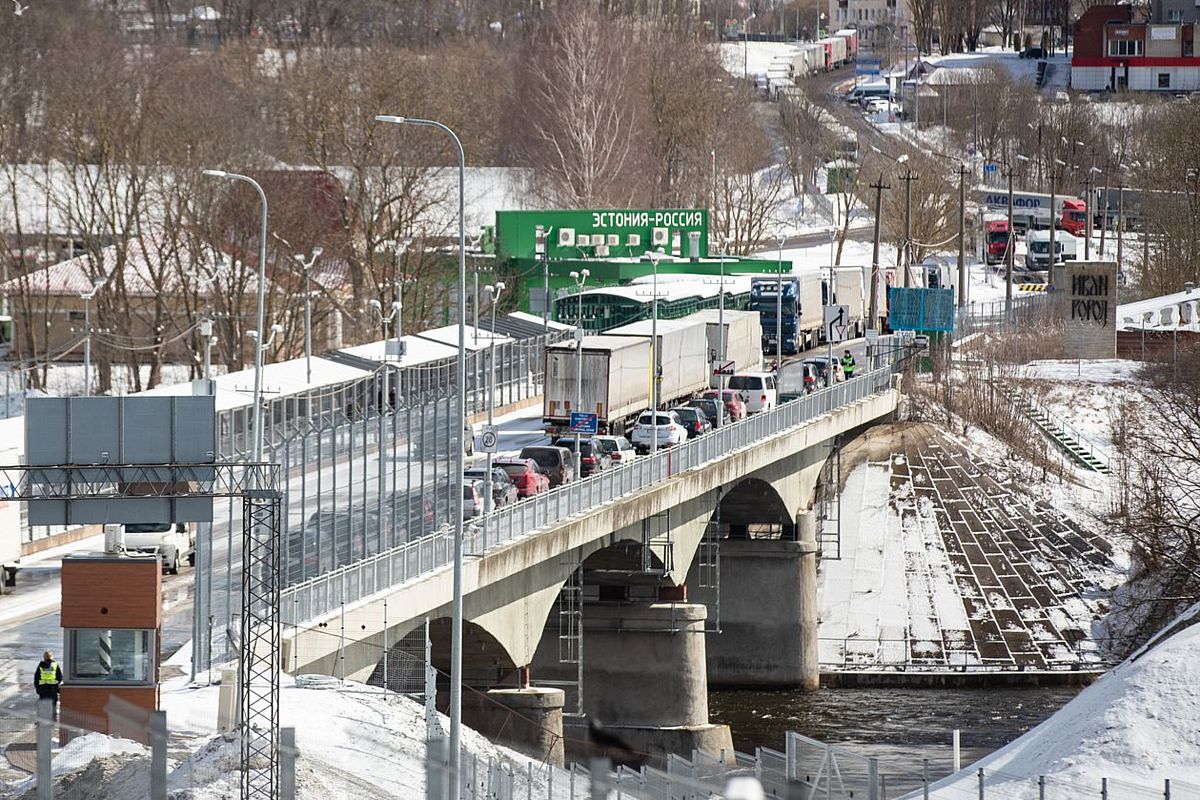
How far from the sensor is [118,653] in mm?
35281

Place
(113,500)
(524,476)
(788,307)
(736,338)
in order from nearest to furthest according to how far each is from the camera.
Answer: (113,500) → (524,476) → (736,338) → (788,307)

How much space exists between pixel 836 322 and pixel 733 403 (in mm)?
28525

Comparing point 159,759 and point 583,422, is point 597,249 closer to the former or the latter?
point 583,422

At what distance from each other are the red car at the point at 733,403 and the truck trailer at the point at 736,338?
239 centimetres

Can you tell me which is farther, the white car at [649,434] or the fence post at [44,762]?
the white car at [649,434]

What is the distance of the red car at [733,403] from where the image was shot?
73812mm

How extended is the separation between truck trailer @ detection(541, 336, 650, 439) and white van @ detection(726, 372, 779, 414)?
725cm

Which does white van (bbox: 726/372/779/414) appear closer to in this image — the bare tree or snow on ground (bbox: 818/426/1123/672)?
snow on ground (bbox: 818/426/1123/672)

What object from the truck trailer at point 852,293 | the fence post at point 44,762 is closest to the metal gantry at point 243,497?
the fence post at point 44,762

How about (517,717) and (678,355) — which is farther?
(678,355)

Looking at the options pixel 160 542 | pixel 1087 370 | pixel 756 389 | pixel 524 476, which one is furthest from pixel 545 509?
pixel 1087 370

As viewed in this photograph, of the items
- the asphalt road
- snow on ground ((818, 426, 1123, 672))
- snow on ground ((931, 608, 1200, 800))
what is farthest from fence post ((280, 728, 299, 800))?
snow on ground ((818, 426, 1123, 672))

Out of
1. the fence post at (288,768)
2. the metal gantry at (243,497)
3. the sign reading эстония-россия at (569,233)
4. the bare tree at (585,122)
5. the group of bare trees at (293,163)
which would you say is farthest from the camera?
the bare tree at (585,122)

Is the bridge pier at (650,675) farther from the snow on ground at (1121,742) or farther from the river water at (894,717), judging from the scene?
the snow on ground at (1121,742)
